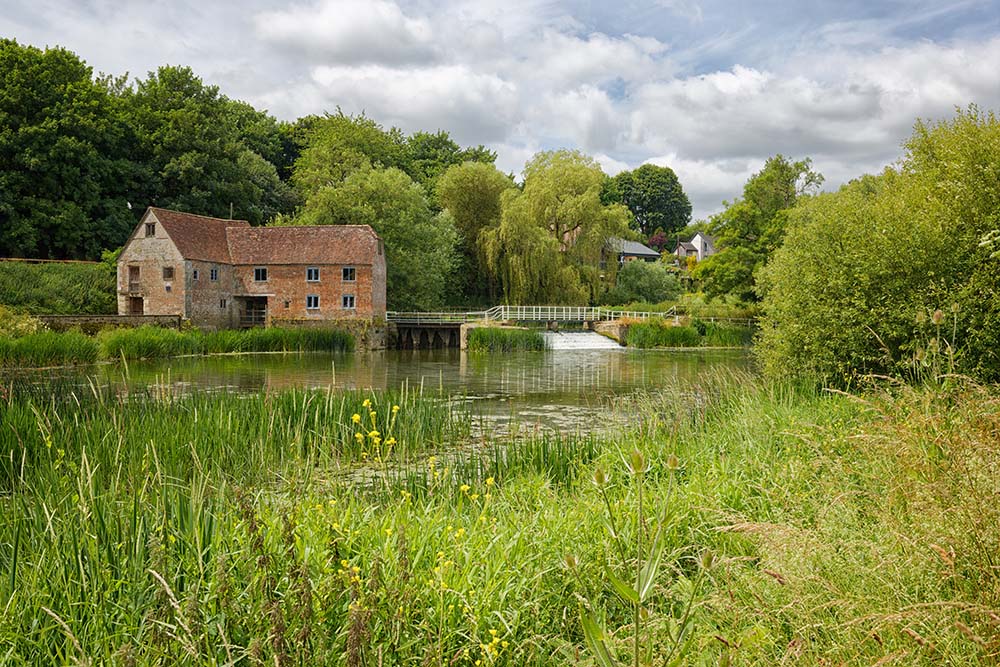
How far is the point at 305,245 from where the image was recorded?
140ft

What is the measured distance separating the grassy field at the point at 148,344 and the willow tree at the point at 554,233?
14.2 metres

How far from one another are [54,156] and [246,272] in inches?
459

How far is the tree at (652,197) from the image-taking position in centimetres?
10006

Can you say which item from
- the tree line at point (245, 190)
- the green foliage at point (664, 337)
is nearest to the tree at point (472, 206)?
the tree line at point (245, 190)

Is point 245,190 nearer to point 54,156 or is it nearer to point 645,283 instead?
point 54,156

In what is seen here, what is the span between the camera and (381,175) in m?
45.1

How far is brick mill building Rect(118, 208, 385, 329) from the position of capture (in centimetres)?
3944

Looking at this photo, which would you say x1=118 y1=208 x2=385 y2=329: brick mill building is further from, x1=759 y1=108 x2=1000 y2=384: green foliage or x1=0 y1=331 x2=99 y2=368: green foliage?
x1=759 y1=108 x2=1000 y2=384: green foliage

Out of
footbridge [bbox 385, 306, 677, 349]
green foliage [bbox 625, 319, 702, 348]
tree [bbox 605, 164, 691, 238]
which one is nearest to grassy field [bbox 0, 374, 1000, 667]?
green foliage [bbox 625, 319, 702, 348]

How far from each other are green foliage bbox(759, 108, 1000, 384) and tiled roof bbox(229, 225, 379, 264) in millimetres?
31208

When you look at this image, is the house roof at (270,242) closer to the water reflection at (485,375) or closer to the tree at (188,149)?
the tree at (188,149)

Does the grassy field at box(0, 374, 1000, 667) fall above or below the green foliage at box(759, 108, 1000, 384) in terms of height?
below

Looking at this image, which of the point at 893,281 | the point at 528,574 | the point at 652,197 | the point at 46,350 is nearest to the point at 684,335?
the point at 893,281

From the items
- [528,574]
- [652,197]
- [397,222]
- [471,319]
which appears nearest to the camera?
[528,574]
